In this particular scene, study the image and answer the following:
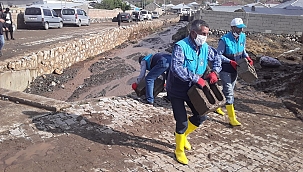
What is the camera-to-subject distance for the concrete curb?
5.76 metres

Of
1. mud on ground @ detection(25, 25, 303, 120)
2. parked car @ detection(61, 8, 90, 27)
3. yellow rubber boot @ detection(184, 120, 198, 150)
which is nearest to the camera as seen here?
yellow rubber boot @ detection(184, 120, 198, 150)

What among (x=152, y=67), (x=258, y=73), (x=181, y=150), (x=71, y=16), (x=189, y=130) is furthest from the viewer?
(x=71, y=16)

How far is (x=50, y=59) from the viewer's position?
12.9 meters

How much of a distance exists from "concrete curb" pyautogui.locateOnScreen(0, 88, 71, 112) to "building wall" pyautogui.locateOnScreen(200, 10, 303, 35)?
14252 mm

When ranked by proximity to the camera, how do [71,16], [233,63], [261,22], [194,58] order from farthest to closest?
[71,16], [261,22], [233,63], [194,58]

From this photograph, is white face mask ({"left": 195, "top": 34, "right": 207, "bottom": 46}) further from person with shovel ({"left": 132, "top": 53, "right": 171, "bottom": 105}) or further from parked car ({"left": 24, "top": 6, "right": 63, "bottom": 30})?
parked car ({"left": 24, "top": 6, "right": 63, "bottom": 30})

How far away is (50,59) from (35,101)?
7.29 m

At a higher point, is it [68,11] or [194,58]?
[68,11]

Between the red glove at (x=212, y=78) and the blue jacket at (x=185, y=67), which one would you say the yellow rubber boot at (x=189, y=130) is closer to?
the blue jacket at (x=185, y=67)

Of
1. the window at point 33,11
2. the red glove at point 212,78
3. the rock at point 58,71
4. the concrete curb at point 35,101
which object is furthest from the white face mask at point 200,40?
the window at point 33,11

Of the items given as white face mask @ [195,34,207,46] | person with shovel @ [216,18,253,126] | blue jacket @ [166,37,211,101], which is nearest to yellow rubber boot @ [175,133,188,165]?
blue jacket @ [166,37,211,101]

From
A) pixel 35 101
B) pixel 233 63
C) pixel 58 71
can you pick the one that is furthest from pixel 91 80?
pixel 233 63

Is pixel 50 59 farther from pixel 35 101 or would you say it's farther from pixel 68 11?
pixel 68 11

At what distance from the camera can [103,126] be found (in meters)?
5.22
